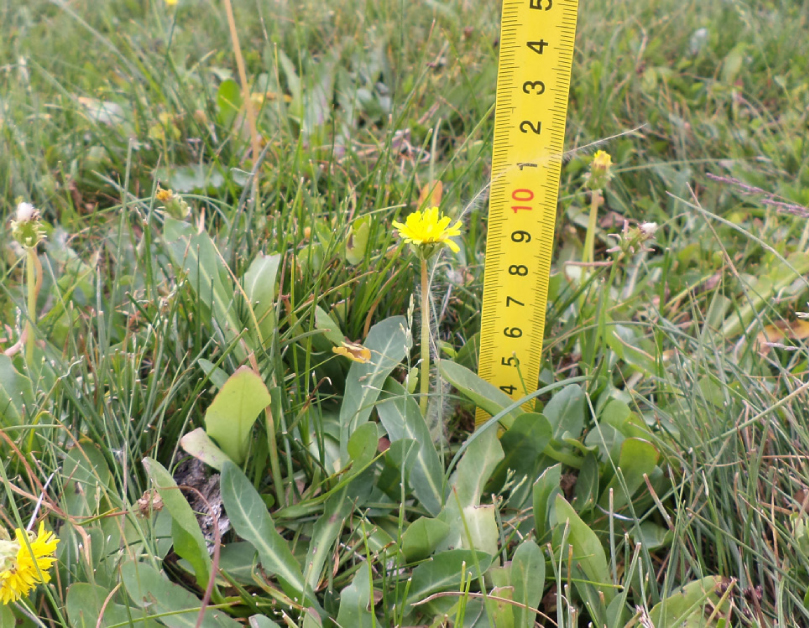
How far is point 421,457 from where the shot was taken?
3.98ft

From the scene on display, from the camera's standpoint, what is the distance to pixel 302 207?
61.7 inches

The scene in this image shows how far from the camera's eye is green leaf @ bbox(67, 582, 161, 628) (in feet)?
3.19

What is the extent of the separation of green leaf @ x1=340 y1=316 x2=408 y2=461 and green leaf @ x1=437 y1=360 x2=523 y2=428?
0.10m

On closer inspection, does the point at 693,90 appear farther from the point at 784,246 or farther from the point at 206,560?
the point at 206,560

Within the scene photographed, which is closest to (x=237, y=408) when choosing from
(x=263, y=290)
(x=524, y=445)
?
(x=263, y=290)

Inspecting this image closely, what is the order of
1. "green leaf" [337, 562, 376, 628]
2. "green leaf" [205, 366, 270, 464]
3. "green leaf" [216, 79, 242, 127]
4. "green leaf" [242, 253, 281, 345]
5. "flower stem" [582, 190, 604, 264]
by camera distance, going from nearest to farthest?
"green leaf" [337, 562, 376, 628] → "green leaf" [205, 366, 270, 464] → "green leaf" [242, 253, 281, 345] → "flower stem" [582, 190, 604, 264] → "green leaf" [216, 79, 242, 127]

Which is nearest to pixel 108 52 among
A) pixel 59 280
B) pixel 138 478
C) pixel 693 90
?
pixel 59 280

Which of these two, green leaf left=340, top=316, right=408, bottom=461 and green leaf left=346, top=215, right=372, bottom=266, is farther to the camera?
green leaf left=346, top=215, right=372, bottom=266

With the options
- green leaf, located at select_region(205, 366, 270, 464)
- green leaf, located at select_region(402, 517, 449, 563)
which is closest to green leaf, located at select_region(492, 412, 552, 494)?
green leaf, located at select_region(402, 517, 449, 563)

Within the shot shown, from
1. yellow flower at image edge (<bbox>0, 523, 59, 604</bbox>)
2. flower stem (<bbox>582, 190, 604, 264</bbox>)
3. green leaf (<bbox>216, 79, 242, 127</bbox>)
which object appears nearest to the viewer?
yellow flower at image edge (<bbox>0, 523, 59, 604</bbox>)

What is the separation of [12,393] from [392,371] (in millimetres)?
765

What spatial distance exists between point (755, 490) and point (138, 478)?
113cm

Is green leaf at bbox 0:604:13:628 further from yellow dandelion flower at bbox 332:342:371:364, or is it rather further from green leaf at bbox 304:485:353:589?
yellow dandelion flower at bbox 332:342:371:364

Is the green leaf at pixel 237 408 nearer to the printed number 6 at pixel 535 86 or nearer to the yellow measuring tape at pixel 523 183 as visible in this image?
the yellow measuring tape at pixel 523 183
